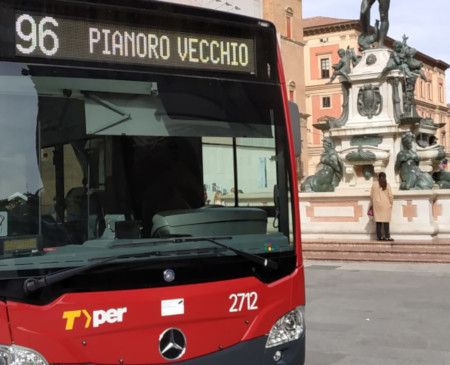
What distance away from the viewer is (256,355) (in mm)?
3781

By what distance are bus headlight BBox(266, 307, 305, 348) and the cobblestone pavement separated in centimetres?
207

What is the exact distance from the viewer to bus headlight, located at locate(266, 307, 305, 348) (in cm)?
388

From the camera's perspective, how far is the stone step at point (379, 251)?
12883 mm

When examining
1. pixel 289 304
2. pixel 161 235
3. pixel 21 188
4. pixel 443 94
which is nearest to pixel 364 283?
pixel 289 304

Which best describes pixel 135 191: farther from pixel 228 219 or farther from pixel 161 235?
pixel 228 219

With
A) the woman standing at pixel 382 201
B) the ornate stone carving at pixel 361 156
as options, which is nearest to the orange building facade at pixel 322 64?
the ornate stone carving at pixel 361 156

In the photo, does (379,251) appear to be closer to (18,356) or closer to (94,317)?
(94,317)

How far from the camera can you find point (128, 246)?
347 centimetres

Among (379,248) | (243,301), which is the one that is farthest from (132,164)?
(379,248)

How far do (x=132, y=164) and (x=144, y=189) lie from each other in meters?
0.16

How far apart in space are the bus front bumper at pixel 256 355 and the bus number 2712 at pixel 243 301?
20 cm

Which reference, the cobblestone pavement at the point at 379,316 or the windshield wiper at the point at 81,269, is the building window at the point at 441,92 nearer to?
the cobblestone pavement at the point at 379,316

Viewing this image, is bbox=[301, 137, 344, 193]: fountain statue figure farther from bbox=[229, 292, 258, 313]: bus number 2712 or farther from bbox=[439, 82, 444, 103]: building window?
bbox=[439, 82, 444, 103]: building window

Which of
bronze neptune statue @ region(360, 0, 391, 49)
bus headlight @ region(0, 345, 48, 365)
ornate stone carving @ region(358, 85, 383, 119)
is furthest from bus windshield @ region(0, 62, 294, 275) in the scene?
bronze neptune statue @ region(360, 0, 391, 49)
